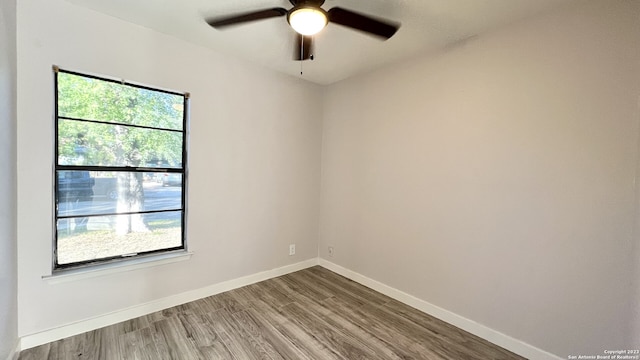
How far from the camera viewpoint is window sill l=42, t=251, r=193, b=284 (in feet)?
6.31

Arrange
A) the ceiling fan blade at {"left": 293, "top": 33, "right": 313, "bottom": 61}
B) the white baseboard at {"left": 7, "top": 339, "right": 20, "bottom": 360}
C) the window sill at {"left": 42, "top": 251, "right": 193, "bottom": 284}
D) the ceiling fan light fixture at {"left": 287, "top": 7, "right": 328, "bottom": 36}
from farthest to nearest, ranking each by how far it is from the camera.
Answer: the ceiling fan blade at {"left": 293, "top": 33, "right": 313, "bottom": 61} < the window sill at {"left": 42, "top": 251, "right": 193, "bottom": 284} < the white baseboard at {"left": 7, "top": 339, "right": 20, "bottom": 360} < the ceiling fan light fixture at {"left": 287, "top": 7, "right": 328, "bottom": 36}

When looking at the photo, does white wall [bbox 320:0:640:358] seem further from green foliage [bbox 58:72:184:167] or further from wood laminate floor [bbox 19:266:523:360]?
green foliage [bbox 58:72:184:167]

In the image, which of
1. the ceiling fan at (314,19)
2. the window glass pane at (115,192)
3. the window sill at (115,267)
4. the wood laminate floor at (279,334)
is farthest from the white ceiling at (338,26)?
the wood laminate floor at (279,334)

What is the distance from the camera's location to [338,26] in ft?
6.89

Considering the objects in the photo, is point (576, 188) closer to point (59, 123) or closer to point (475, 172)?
point (475, 172)

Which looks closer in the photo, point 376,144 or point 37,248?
point 37,248

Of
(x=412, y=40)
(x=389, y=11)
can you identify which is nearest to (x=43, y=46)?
(x=389, y=11)

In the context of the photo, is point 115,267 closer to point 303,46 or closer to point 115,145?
point 115,145

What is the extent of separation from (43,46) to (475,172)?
3.39 metres

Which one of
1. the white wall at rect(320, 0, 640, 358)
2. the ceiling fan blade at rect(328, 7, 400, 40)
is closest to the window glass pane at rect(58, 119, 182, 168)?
the ceiling fan blade at rect(328, 7, 400, 40)

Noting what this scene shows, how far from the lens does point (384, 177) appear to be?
2879mm

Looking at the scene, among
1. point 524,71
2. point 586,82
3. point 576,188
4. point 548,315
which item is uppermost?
point 524,71

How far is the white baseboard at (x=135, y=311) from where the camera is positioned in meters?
1.89

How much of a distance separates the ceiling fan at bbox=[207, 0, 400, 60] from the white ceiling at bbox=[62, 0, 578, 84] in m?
0.23
